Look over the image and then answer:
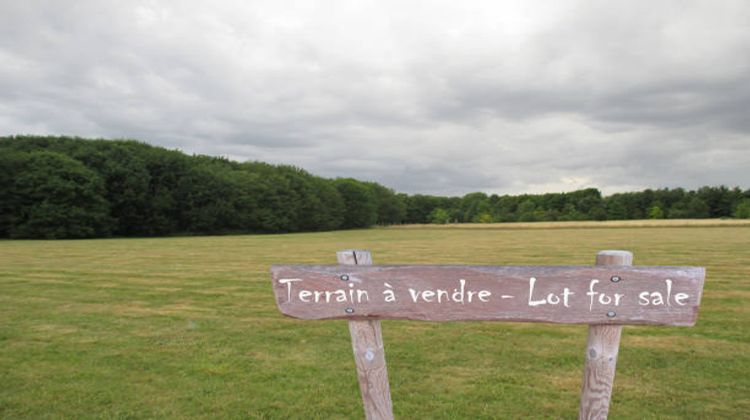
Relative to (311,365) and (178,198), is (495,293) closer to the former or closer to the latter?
(311,365)

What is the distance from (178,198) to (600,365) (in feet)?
234

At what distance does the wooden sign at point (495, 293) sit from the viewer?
3.18 m

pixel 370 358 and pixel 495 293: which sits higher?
pixel 495 293

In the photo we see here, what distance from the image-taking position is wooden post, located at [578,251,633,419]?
340 cm

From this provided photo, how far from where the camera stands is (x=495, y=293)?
10.9 ft

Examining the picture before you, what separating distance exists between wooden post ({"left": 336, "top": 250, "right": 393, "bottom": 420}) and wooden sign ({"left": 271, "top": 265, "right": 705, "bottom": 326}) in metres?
0.13

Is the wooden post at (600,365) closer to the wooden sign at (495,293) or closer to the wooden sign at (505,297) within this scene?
the wooden sign at (505,297)

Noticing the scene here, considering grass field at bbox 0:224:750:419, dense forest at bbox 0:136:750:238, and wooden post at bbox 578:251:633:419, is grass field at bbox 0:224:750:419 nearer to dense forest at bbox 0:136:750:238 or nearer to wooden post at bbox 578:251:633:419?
wooden post at bbox 578:251:633:419

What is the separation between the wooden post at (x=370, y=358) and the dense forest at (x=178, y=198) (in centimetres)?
5876

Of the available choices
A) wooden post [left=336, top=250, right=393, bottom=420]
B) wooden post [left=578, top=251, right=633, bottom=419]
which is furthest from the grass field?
wooden post [left=578, top=251, right=633, bottom=419]

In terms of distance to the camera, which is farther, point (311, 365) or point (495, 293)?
point (311, 365)

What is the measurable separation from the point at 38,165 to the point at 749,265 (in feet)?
204

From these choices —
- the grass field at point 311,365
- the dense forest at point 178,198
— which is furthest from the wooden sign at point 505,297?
the dense forest at point 178,198

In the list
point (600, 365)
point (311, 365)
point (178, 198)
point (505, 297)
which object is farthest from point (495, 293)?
point (178, 198)
